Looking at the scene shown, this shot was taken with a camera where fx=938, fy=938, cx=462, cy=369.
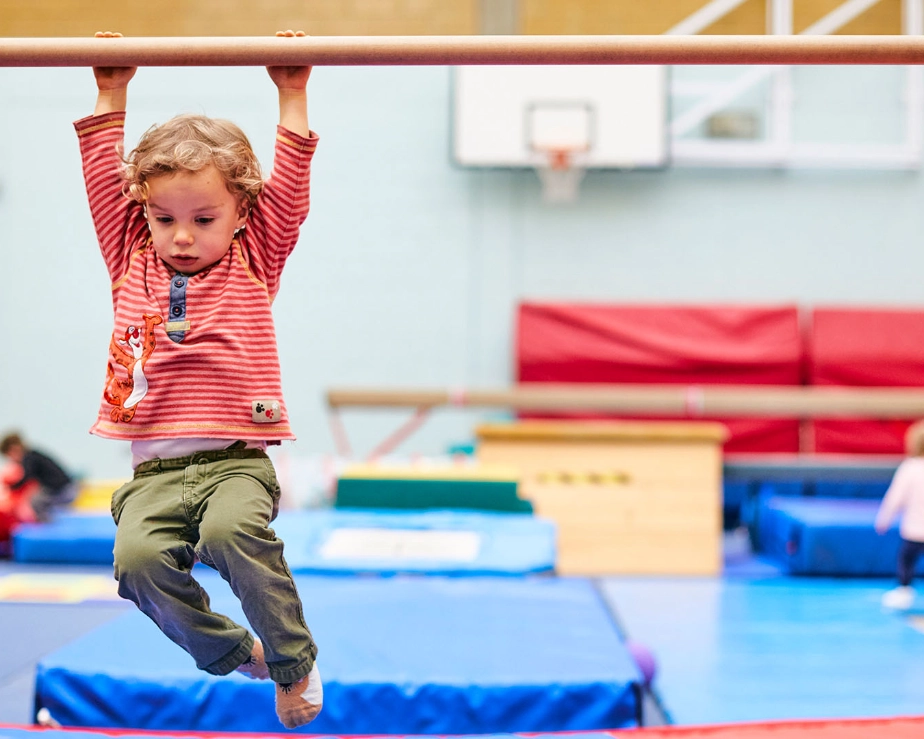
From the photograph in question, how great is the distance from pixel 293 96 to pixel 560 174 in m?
4.89

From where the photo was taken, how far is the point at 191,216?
1546mm

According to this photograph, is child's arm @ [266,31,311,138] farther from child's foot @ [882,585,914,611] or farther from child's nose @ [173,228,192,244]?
child's foot @ [882,585,914,611]

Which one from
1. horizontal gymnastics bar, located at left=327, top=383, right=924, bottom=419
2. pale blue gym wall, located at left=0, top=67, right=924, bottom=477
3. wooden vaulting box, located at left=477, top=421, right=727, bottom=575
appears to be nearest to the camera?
wooden vaulting box, located at left=477, top=421, right=727, bottom=575

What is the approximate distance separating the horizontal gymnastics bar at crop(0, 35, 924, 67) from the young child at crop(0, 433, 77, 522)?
13.1 ft

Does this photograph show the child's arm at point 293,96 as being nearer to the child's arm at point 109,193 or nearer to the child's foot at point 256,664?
the child's arm at point 109,193

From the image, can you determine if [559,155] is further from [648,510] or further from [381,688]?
[381,688]

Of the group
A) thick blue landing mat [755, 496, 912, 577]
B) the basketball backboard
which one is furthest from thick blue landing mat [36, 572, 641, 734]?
the basketball backboard

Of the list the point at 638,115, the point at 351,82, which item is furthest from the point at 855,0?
the point at 351,82

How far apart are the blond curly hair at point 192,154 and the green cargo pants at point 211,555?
46 centimetres

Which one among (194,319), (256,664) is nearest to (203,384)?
(194,319)

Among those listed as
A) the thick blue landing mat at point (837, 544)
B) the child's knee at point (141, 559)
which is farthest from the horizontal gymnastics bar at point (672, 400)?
the child's knee at point (141, 559)

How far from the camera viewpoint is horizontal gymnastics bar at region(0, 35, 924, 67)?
173cm

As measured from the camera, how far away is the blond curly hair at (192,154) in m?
1.50

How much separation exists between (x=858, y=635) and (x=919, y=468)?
119cm
